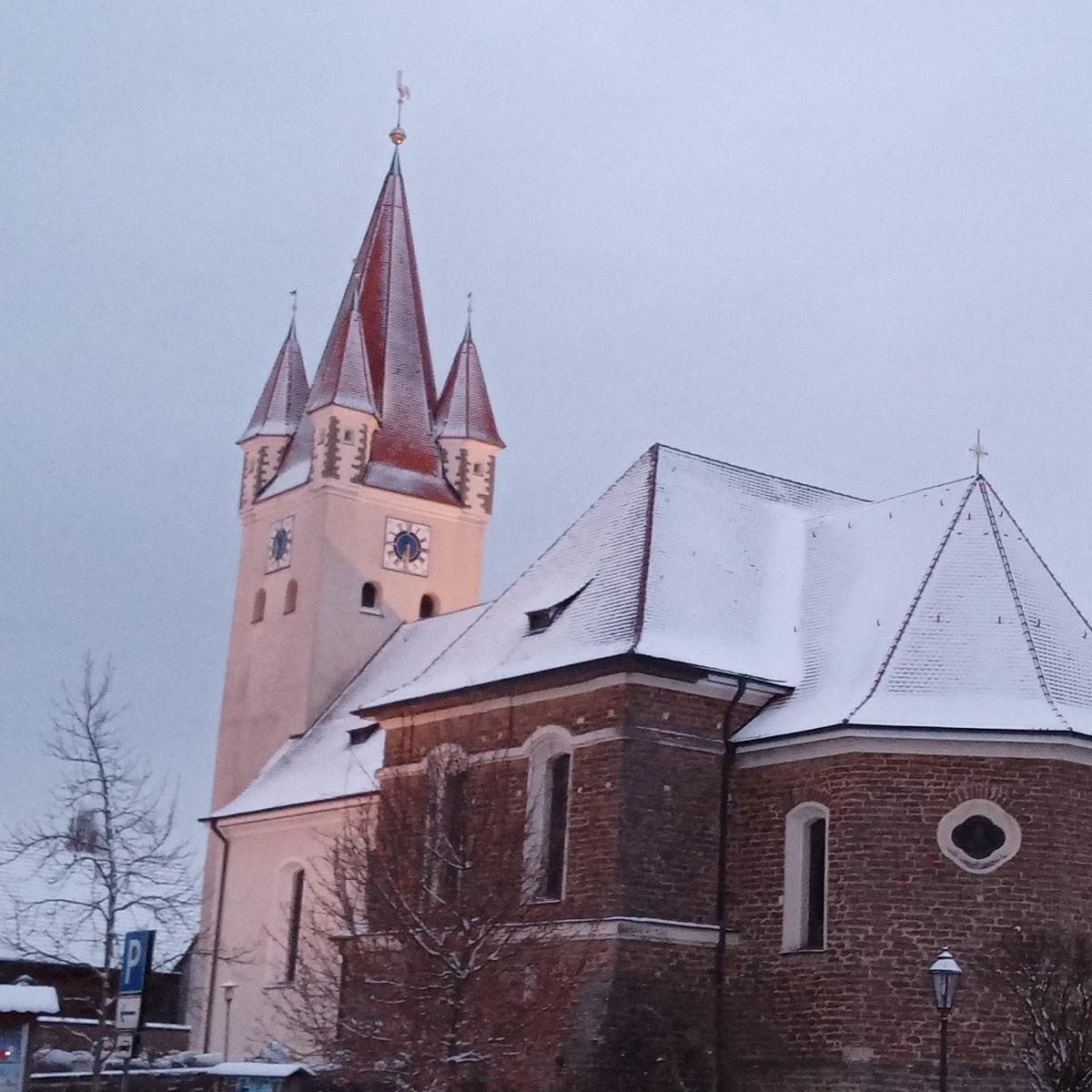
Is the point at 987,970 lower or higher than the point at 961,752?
lower

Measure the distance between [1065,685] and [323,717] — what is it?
67.2ft

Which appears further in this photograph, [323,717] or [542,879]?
[323,717]

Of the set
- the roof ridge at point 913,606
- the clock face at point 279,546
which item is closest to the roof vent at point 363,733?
the clock face at point 279,546

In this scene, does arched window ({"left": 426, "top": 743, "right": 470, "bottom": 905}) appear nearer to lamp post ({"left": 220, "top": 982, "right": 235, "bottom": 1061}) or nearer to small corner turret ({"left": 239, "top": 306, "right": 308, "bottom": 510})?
lamp post ({"left": 220, "top": 982, "right": 235, "bottom": 1061})

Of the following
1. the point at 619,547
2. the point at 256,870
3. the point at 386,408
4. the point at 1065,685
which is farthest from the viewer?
the point at 386,408

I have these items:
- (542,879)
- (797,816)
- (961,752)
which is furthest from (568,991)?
(961,752)

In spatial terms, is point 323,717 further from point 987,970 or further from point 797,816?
point 987,970

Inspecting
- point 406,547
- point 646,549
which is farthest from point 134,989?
point 406,547

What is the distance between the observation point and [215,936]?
4209 cm

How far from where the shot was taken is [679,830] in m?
27.5

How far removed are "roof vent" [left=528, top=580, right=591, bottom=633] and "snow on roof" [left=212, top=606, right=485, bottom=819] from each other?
9090 millimetres

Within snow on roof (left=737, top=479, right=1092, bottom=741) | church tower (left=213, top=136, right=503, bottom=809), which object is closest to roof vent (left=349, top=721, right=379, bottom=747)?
church tower (left=213, top=136, right=503, bottom=809)

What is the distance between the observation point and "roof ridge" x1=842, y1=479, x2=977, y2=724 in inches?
1057

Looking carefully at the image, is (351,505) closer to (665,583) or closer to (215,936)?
(215,936)
